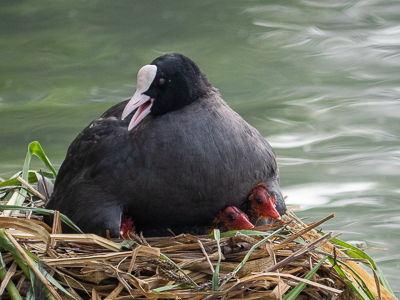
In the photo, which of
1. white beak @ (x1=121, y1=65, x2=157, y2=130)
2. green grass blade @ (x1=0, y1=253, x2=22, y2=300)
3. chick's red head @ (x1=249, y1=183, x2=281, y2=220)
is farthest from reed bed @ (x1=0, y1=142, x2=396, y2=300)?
white beak @ (x1=121, y1=65, x2=157, y2=130)

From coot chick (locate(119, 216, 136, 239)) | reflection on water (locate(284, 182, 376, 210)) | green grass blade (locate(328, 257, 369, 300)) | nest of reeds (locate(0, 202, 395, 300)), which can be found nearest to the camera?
nest of reeds (locate(0, 202, 395, 300))

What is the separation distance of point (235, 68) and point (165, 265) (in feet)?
5.47

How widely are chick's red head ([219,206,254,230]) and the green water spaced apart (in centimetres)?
99

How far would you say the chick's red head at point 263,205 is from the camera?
5.13 feet

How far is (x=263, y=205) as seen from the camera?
1562mm

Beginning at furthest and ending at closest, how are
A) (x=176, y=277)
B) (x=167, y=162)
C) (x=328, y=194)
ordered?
(x=328, y=194)
(x=167, y=162)
(x=176, y=277)

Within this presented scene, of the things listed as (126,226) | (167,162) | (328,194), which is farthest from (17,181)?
(328,194)

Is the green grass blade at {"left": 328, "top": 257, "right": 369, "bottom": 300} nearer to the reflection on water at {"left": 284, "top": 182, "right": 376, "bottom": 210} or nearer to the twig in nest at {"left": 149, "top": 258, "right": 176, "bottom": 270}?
the twig in nest at {"left": 149, "top": 258, "right": 176, "bottom": 270}

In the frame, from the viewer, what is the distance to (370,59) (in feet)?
9.07

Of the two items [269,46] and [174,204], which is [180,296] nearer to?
[174,204]

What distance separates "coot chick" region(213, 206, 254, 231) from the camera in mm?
1511

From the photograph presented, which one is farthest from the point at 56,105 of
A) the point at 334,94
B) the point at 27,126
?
the point at 334,94

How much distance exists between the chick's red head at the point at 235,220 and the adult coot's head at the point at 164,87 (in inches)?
12.7

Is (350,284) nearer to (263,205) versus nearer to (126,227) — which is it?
(263,205)
